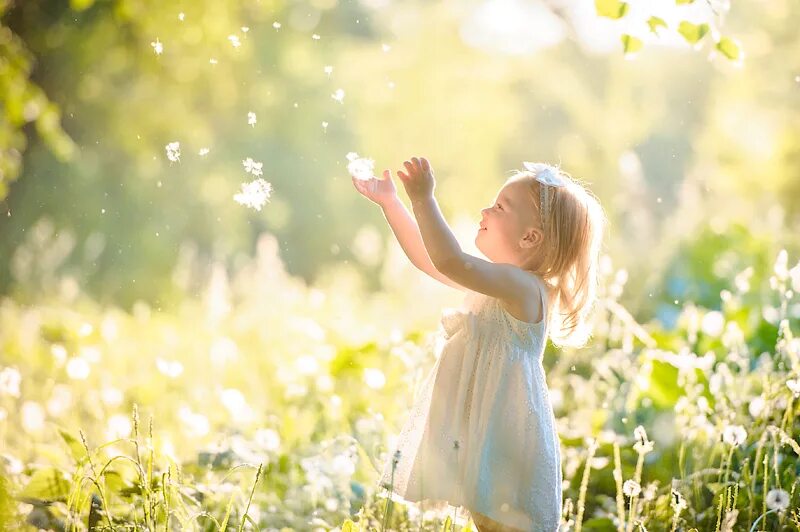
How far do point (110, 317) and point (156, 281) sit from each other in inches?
115

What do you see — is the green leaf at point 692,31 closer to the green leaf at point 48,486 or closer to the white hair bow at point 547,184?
the white hair bow at point 547,184

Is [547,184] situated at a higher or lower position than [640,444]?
higher

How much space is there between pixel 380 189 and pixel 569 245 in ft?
1.26

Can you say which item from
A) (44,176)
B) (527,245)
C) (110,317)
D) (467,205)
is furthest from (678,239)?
(44,176)

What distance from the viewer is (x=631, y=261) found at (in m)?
5.51

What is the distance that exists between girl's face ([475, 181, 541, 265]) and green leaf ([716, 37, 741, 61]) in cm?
52

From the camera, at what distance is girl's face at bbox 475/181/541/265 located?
1.89 metres

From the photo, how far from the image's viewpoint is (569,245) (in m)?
1.89

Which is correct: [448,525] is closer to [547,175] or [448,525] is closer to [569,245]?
[569,245]

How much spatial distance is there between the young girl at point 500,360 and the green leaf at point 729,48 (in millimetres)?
432

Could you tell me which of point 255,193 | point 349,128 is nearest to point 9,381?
point 255,193

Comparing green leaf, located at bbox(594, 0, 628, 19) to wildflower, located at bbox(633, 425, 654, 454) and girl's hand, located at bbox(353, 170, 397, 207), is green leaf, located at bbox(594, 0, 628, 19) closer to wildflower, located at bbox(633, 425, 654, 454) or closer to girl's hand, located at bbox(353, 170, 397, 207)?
girl's hand, located at bbox(353, 170, 397, 207)

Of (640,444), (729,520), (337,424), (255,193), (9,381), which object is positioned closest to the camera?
(640,444)

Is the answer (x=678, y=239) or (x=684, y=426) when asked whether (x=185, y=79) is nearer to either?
(x=678, y=239)
